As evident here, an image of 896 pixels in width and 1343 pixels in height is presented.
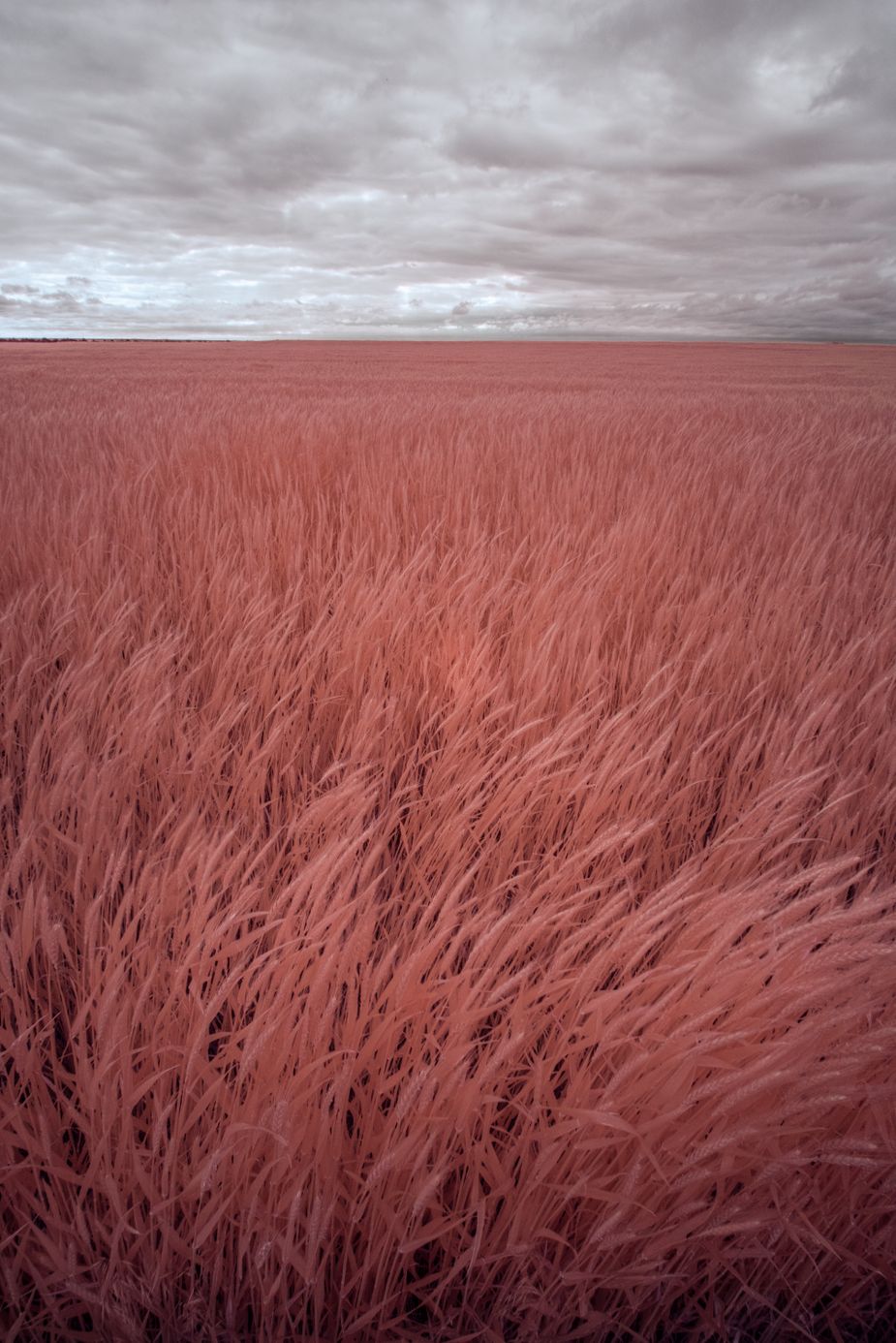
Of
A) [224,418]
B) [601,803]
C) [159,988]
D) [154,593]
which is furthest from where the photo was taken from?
[224,418]

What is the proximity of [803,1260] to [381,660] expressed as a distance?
992 mm

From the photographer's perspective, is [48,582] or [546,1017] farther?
[48,582]

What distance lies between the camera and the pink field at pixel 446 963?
18.4 inches

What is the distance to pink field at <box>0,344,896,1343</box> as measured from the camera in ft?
1.53

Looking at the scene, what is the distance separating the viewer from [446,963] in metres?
0.57

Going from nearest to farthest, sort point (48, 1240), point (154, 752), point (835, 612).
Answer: point (48, 1240) < point (154, 752) < point (835, 612)

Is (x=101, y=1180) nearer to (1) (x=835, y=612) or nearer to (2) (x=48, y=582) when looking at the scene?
(2) (x=48, y=582)

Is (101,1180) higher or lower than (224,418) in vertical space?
lower

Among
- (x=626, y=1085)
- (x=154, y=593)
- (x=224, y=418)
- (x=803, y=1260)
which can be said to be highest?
(x=224, y=418)

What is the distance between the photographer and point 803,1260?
497mm

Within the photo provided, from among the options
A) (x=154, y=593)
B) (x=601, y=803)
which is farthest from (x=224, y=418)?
(x=601, y=803)

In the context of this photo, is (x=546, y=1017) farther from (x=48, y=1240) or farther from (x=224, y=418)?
(x=224, y=418)

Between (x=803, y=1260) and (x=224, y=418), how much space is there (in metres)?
4.89

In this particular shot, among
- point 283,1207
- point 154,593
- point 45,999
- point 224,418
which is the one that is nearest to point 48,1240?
point 283,1207
